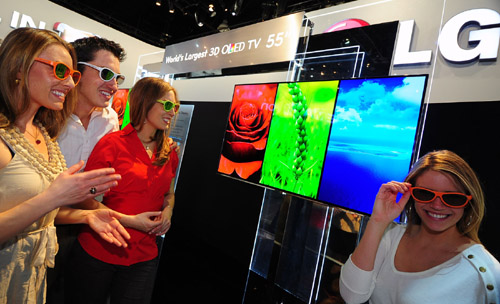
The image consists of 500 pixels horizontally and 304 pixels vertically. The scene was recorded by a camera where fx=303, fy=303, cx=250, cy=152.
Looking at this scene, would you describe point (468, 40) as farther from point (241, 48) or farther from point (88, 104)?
point (88, 104)

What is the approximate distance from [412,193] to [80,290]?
1.92 meters

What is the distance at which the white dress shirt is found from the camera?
1.97m

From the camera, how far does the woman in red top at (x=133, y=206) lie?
1.75 m

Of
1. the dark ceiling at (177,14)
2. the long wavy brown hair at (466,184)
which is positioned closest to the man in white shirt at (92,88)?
A: the long wavy brown hair at (466,184)

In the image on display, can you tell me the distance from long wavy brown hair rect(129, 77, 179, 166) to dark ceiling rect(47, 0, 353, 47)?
4.59m

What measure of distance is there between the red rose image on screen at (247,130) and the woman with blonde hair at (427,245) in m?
1.62

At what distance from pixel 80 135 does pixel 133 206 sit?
629mm

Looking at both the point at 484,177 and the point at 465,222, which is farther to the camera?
the point at 484,177

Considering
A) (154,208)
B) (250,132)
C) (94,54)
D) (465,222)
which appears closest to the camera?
(465,222)

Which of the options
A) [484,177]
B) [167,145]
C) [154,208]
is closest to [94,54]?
[167,145]

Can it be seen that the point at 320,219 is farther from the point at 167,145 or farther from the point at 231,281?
the point at 231,281

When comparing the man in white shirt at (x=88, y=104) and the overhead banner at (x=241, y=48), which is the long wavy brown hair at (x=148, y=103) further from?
the overhead banner at (x=241, y=48)

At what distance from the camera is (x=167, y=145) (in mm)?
Result: 2193

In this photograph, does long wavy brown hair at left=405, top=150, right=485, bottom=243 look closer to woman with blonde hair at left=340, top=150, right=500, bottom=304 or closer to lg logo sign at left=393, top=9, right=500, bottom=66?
woman with blonde hair at left=340, top=150, right=500, bottom=304
